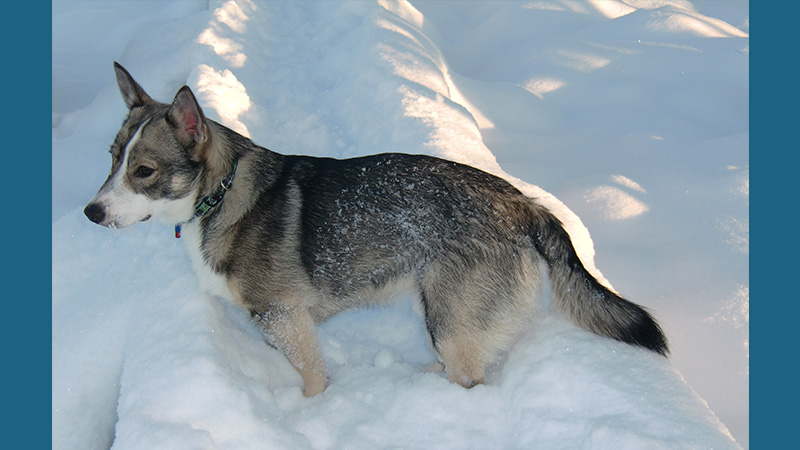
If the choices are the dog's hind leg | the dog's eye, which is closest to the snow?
the dog's hind leg

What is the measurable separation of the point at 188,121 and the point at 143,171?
0.35m

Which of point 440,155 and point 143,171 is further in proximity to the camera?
point 440,155

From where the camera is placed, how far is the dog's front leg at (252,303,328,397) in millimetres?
3025

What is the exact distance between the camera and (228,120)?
4.51 metres

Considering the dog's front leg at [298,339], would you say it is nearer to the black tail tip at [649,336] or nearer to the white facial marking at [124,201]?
the white facial marking at [124,201]

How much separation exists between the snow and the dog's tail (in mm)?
149

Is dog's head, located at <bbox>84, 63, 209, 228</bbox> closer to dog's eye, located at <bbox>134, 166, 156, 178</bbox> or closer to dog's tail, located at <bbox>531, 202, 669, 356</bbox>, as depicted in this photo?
dog's eye, located at <bbox>134, 166, 156, 178</bbox>

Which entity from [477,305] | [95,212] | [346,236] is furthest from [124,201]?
[477,305]

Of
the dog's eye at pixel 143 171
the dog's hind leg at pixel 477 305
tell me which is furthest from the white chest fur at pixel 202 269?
the dog's hind leg at pixel 477 305

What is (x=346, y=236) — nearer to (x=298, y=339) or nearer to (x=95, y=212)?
(x=298, y=339)

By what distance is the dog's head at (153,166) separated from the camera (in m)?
2.68

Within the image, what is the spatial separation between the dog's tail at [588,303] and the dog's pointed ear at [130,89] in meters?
2.39

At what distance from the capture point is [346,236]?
2965 millimetres

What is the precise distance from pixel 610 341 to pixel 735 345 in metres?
1.37
